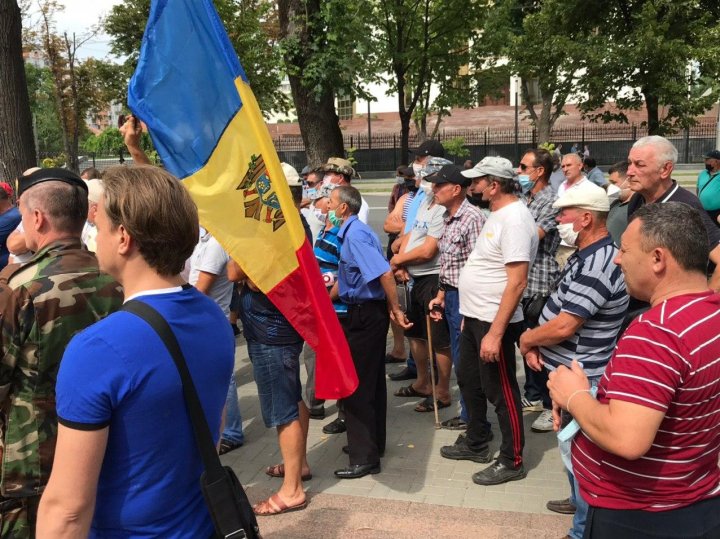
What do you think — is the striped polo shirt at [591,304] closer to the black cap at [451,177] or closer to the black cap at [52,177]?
the black cap at [451,177]

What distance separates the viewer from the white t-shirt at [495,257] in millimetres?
4395

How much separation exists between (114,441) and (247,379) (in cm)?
524

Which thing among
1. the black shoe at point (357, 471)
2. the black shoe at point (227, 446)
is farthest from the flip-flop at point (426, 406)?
the black shoe at point (227, 446)

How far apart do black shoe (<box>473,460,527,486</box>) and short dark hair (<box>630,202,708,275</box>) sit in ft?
8.78

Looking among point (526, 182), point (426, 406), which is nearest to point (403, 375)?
point (426, 406)

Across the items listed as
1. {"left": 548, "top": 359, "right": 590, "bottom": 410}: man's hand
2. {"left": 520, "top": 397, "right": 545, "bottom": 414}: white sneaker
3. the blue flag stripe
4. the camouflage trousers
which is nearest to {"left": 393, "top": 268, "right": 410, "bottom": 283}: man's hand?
{"left": 520, "top": 397, "right": 545, "bottom": 414}: white sneaker

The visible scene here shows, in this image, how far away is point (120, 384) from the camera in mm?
1826

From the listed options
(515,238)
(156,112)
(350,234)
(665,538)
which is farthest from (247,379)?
(665,538)

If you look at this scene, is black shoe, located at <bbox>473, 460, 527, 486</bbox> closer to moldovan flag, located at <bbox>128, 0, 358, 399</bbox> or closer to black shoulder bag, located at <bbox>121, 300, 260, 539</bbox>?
moldovan flag, located at <bbox>128, 0, 358, 399</bbox>

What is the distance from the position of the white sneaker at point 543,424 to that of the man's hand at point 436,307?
1.07 metres

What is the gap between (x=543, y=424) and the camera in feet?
18.0

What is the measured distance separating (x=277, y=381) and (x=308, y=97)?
592 cm

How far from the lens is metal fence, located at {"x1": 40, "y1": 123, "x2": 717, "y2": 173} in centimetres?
3403

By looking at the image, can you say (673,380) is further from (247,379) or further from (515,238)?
(247,379)
